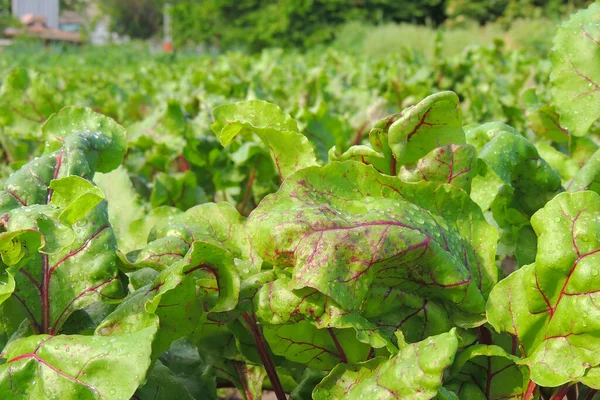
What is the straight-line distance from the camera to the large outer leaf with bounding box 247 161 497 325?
90 centimetres

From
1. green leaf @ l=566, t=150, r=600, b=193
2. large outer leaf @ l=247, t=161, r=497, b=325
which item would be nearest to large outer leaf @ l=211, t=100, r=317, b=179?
large outer leaf @ l=247, t=161, r=497, b=325

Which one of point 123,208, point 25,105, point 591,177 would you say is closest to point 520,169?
point 591,177

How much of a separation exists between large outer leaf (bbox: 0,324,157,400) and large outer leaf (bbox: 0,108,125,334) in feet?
0.43

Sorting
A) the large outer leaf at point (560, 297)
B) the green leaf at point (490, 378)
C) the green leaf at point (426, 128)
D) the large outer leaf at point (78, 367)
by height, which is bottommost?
the green leaf at point (490, 378)

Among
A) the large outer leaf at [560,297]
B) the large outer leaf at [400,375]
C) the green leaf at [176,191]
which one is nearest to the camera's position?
the large outer leaf at [400,375]

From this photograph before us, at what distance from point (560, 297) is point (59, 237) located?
28.6 inches

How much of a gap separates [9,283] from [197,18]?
130 ft

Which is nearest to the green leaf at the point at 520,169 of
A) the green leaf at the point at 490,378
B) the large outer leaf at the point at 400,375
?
the green leaf at the point at 490,378

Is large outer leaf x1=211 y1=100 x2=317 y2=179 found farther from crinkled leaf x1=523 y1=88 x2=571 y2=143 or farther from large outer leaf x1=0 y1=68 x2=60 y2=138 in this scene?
large outer leaf x1=0 y1=68 x2=60 y2=138

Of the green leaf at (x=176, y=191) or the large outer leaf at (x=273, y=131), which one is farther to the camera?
the green leaf at (x=176, y=191)

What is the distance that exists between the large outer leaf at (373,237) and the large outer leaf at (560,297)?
0.07m

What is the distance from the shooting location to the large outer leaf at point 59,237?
3.03 feet

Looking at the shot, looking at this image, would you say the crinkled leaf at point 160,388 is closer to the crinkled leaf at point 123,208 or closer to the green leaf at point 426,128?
the crinkled leaf at point 123,208

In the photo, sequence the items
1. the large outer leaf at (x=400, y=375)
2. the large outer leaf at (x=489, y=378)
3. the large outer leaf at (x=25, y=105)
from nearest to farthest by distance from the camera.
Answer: the large outer leaf at (x=400, y=375) → the large outer leaf at (x=489, y=378) → the large outer leaf at (x=25, y=105)
